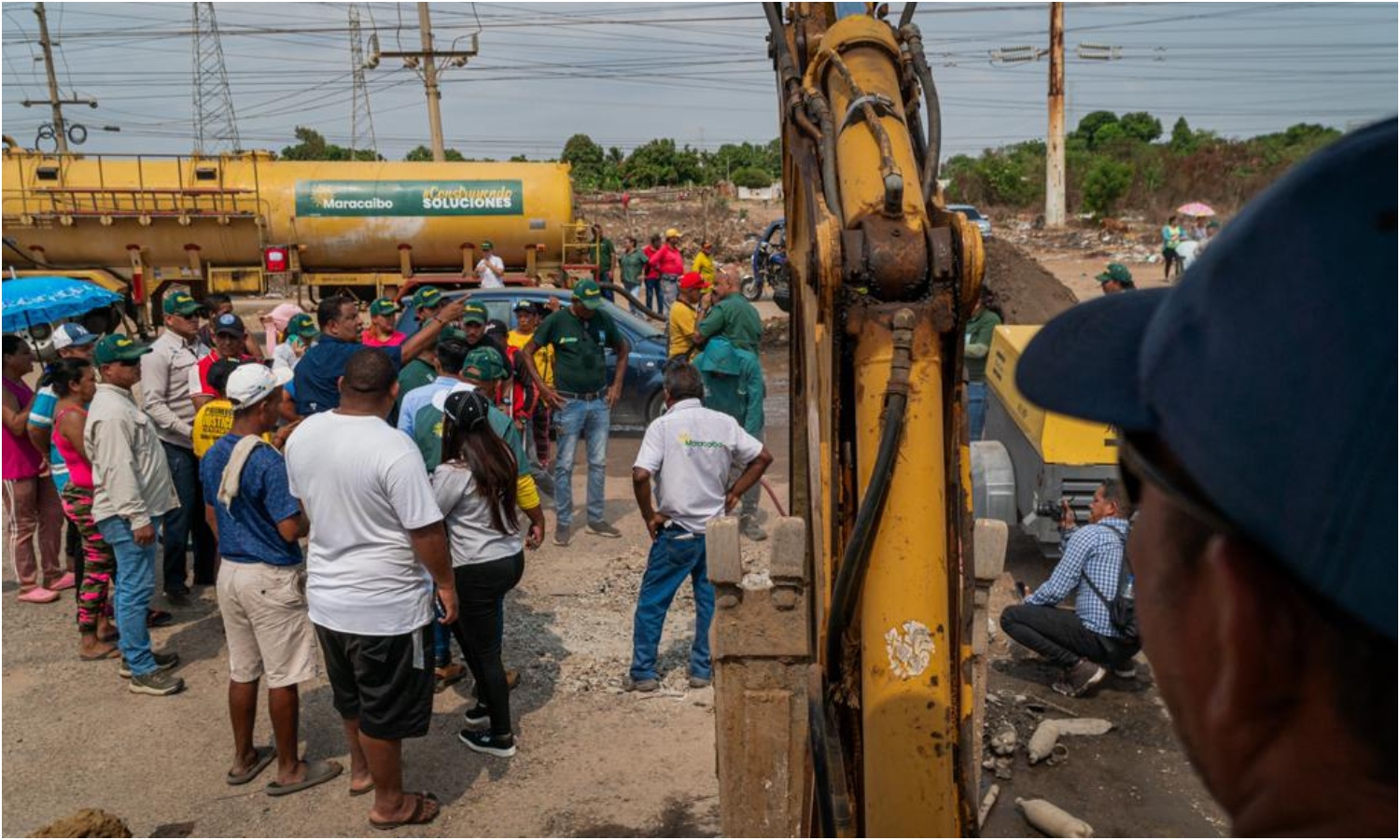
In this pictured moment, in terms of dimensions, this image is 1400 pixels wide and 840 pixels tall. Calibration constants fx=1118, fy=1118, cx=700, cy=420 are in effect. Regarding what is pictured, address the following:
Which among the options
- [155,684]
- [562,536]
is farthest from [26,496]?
[562,536]

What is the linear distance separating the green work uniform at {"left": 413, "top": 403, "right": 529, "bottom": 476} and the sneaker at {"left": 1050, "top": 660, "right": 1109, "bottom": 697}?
3.25 meters

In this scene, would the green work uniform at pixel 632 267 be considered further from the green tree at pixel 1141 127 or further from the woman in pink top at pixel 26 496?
A: the green tree at pixel 1141 127

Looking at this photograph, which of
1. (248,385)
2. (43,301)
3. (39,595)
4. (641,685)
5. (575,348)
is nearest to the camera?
(248,385)

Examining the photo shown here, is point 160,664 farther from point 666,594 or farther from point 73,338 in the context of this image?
point 666,594

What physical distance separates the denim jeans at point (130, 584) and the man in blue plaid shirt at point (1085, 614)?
16.3ft

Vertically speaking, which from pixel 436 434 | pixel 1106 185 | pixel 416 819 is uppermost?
pixel 1106 185

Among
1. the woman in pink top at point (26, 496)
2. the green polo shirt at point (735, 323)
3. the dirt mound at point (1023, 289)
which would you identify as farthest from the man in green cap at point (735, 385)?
the dirt mound at point (1023, 289)

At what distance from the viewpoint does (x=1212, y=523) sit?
82 cm

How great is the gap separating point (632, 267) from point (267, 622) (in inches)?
720

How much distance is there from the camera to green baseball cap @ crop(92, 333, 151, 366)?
6.37 m

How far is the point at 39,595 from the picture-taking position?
785 centimetres

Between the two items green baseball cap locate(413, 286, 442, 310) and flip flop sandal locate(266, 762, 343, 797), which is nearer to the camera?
flip flop sandal locate(266, 762, 343, 797)

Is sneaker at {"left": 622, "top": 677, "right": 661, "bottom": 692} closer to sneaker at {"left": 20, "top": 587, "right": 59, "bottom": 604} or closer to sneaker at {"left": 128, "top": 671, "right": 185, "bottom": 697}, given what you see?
sneaker at {"left": 128, "top": 671, "right": 185, "bottom": 697}

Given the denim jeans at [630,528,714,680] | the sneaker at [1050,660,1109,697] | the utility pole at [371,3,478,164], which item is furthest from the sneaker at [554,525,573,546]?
the utility pole at [371,3,478,164]
